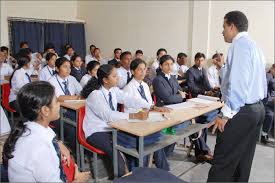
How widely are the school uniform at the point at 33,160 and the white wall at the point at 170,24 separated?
213 inches

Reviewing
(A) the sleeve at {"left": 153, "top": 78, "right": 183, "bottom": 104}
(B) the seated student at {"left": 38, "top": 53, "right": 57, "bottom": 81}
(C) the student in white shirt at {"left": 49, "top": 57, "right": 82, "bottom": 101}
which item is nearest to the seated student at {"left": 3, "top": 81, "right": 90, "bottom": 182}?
A: (A) the sleeve at {"left": 153, "top": 78, "right": 183, "bottom": 104}

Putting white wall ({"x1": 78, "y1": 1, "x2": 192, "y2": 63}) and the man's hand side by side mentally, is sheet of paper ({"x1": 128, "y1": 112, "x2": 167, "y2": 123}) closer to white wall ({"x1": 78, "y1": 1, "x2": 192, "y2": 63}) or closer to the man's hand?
the man's hand

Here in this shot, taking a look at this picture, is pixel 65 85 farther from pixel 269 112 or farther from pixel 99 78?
pixel 269 112

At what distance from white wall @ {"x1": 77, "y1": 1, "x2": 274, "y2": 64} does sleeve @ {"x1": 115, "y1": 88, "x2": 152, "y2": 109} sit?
3.74m

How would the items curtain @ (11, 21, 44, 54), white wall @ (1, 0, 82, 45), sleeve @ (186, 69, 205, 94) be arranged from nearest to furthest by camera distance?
sleeve @ (186, 69, 205, 94), white wall @ (1, 0, 82, 45), curtain @ (11, 21, 44, 54)

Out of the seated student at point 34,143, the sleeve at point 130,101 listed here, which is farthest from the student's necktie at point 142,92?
the seated student at point 34,143

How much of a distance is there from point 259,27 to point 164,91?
11.1 ft

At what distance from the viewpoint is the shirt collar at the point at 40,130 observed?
52.9 inches

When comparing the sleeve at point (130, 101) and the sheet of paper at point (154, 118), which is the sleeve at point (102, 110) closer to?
the sheet of paper at point (154, 118)

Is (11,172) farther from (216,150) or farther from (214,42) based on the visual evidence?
(214,42)

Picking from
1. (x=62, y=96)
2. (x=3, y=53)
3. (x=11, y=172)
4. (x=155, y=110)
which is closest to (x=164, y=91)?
(x=155, y=110)

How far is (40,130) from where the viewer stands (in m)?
1.36

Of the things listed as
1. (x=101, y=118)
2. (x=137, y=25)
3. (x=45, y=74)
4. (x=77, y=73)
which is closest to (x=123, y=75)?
(x=77, y=73)

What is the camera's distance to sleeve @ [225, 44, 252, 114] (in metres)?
2.06
